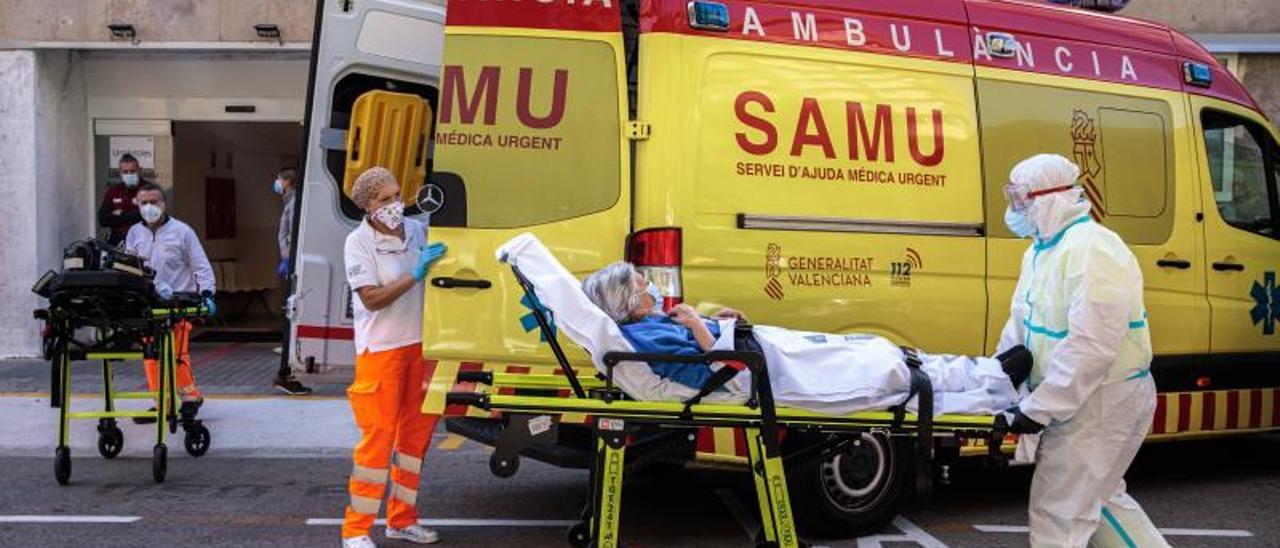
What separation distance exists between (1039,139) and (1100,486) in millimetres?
2498

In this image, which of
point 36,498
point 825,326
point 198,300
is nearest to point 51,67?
point 198,300

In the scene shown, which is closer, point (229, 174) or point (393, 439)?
point (393, 439)

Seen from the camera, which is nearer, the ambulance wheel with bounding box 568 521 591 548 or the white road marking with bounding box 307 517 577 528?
the ambulance wheel with bounding box 568 521 591 548

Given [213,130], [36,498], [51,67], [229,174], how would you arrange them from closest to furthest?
1. [36,498]
2. [51,67]
3. [213,130]
4. [229,174]

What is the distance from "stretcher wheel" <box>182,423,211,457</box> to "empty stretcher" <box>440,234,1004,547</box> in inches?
158

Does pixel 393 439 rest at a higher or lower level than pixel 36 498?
higher

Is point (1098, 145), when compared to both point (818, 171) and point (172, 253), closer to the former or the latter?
point (818, 171)

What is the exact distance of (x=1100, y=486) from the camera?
13.1 feet

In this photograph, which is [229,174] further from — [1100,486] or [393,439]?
[1100,486]

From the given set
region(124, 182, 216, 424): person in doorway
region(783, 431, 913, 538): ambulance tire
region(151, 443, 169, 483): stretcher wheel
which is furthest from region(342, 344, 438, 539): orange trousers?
region(124, 182, 216, 424): person in doorway

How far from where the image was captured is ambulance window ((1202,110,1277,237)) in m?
6.64

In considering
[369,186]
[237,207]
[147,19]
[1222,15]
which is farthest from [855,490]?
[237,207]

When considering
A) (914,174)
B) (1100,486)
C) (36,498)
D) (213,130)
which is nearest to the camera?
(1100,486)

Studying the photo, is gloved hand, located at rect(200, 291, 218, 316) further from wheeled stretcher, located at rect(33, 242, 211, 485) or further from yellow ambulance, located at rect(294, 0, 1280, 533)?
yellow ambulance, located at rect(294, 0, 1280, 533)
